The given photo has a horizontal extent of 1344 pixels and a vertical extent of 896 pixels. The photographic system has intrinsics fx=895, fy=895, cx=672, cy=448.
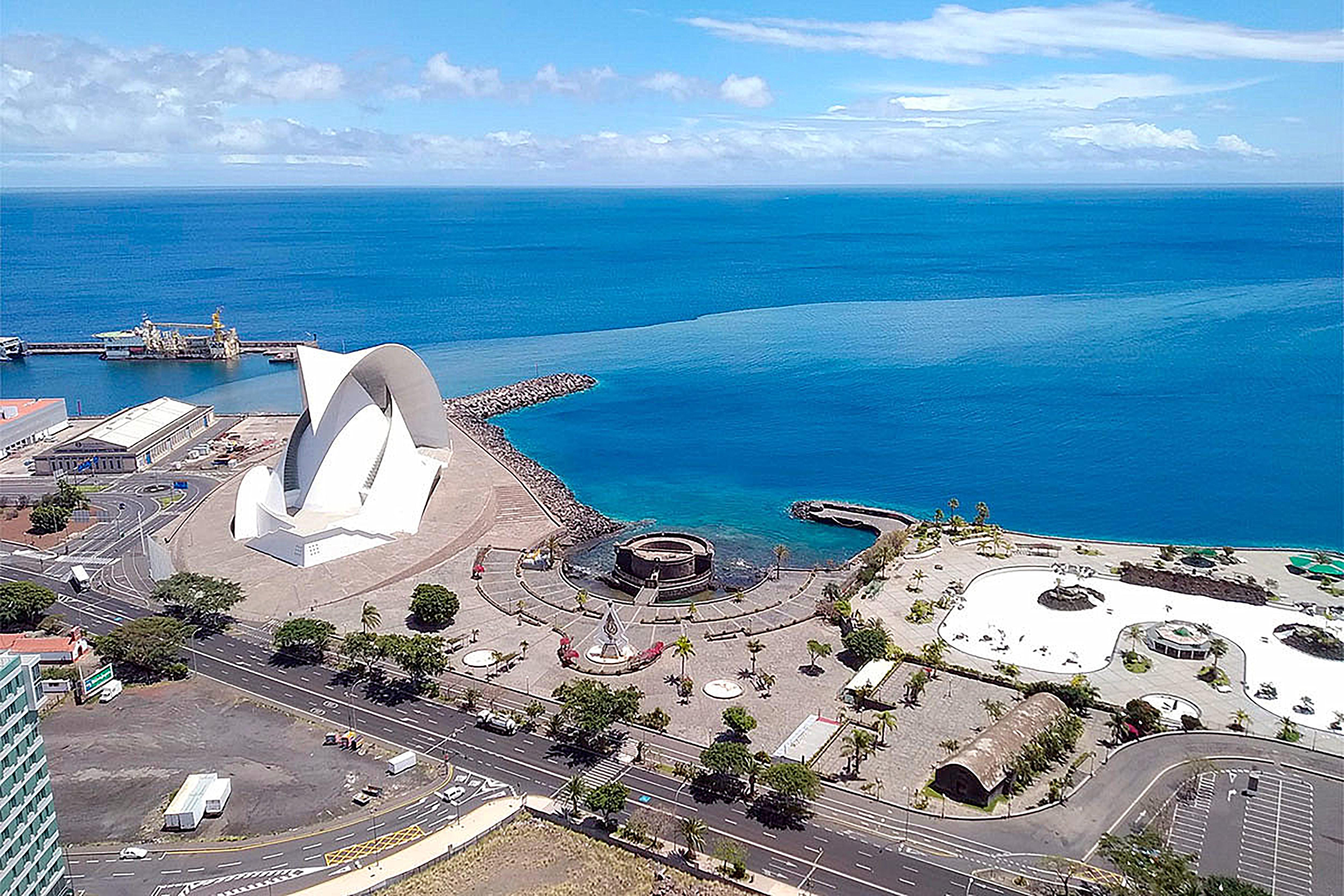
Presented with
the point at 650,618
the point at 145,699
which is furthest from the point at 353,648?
the point at 650,618

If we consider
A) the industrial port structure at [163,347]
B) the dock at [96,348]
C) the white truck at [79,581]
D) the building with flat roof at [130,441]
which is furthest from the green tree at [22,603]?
the dock at [96,348]

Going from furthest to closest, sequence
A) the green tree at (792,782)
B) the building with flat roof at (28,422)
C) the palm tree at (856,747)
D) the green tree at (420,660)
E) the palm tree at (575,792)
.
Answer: the building with flat roof at (28,422)
the green tree at (420,660)
the palm tree at (856,747)
the palm tree at (575,792)
the green tree at (792,782)

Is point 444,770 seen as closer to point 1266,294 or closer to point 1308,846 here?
point 1308,846

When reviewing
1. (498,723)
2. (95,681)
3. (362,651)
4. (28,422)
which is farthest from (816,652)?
(28,422)

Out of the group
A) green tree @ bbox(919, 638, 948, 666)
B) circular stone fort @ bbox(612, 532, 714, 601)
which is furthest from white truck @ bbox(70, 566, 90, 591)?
green tree @ bbox(919, 638, 948, 666)

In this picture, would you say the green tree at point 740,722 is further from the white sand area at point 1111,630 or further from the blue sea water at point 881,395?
the blue sea water at point 881,395

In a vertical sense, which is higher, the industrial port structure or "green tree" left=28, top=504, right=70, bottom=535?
the industrial port structure

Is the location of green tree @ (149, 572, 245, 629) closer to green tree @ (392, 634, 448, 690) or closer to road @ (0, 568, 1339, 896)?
road @ (0, 568, 1339, 896)

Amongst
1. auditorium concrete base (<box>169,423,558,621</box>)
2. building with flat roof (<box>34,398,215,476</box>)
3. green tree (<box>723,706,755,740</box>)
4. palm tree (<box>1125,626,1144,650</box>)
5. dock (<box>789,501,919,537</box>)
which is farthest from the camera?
building with flat roof (<box>34,398,215,476</box>)
